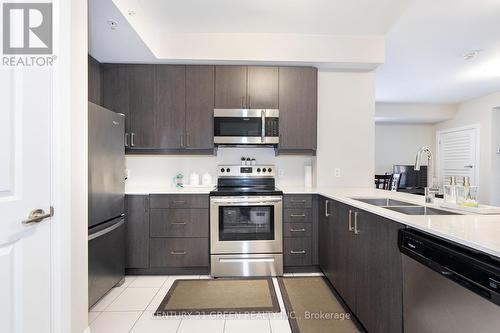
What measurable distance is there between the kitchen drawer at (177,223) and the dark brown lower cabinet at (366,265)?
1.31 m

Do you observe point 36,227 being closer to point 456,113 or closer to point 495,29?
point 495,29

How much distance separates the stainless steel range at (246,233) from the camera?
2629 mm

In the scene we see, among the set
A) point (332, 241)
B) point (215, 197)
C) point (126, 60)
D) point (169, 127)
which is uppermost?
point (126, 60)

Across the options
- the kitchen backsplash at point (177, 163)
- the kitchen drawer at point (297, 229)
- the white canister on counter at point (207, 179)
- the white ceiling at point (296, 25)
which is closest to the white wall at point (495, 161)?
the white ceiling at point (296, 25)

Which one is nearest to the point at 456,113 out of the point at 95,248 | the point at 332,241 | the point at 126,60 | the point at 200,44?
the point at 332,241

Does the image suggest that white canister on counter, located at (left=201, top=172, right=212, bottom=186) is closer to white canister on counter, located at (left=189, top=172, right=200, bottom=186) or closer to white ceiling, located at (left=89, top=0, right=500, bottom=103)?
white canister on counter, located at (left=189, top=172, right=200, bottom=186)

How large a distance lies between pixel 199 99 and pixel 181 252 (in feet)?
5.71

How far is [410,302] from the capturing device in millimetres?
1234

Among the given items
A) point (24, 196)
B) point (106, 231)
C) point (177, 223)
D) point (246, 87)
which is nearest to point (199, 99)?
point (246, 87)

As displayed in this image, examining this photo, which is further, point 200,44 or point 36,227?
point 200,44

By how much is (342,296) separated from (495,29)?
3319mm

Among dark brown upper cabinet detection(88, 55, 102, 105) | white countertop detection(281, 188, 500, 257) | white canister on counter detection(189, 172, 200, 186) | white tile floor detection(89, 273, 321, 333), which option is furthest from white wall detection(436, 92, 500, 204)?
dark brown upper cabinet detection(88, 55, 102, 105)

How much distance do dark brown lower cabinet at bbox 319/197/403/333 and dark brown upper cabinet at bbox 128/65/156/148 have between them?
2224 millimetres

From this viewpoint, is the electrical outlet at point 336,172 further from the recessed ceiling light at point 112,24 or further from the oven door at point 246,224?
the recessed ceiling light at point 112,24
